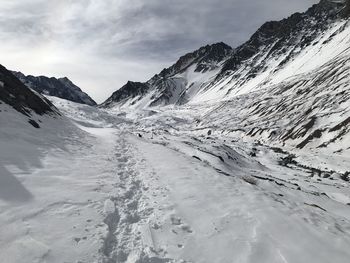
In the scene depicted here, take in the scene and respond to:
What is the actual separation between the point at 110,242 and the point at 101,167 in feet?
36.3

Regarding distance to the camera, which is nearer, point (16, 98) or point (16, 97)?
point (16, 98)

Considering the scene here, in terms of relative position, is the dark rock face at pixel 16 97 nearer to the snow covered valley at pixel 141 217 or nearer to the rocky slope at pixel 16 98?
the rocky slope at pixel 16 98

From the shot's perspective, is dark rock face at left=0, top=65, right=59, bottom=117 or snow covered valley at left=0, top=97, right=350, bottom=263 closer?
snow covered valley at left=0, top=97, right=350, bottom=263

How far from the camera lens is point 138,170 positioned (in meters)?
22.0

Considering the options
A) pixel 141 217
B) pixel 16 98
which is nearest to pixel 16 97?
pixel 16 98

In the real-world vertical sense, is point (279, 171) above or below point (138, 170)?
below

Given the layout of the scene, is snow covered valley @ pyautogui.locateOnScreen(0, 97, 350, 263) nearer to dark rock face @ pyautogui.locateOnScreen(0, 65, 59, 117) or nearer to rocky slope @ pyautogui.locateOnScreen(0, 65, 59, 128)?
rocky slope @ pyautogui.locateOnScreen(0, 65, 59, 128)

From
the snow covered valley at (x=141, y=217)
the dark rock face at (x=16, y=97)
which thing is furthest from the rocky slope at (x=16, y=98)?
the snow covered valley at (x=141, y=217)

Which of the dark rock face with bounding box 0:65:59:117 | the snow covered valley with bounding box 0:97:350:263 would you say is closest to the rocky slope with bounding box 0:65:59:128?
the dark rock face with bounding box 0:65:59:117

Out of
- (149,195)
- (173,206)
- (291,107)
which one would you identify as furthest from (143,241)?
(291,107)

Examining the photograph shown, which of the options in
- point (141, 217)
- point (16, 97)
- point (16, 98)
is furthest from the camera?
point (16, 97)

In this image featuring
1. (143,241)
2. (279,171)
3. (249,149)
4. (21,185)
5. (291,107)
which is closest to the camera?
(143,241)

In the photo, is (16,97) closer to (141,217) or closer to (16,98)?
→ (16,98)

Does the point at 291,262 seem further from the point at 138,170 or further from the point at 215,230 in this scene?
the point at 138,170
